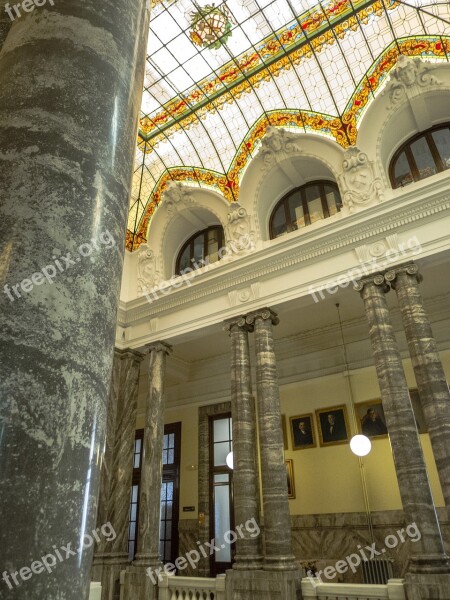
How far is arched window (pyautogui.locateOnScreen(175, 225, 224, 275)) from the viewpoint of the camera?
11.9 meters

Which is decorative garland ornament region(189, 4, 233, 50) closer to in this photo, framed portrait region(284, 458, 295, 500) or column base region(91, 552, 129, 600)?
framed portrait region(284, 458, 295, 500)

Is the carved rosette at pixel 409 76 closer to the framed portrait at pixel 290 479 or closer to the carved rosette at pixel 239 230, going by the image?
the carved rosette at pixel 239 230

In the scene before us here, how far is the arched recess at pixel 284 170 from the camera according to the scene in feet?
33.1

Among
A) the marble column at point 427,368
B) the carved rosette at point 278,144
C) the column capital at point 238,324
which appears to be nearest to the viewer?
the marble column at point 427,368

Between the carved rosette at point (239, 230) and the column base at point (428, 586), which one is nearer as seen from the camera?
the column base at point (428, 586)

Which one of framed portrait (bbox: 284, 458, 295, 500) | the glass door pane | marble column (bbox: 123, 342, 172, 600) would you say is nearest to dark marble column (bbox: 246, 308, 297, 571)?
marble column (bbox: 123, 342, 172, 600)

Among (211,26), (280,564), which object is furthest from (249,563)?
(211,26)

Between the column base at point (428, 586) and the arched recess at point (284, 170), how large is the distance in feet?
22.8

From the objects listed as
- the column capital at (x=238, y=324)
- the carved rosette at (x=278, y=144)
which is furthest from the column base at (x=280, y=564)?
the carved rosette at (x=278, y=144)

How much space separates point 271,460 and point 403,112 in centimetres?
733

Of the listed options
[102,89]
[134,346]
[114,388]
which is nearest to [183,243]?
[134,346]

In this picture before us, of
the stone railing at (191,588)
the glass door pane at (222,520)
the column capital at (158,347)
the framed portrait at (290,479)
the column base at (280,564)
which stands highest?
the column capital at (158,347)

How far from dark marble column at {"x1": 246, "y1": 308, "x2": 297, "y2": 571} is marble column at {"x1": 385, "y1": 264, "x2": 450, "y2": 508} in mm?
2533

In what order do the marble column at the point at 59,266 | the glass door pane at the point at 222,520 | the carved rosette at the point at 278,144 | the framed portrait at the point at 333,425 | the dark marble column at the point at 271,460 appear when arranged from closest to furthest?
the marble column at the point at 59,266
the dark marble column at the point at 271,460
the carved rosette at the point at 278,144
the framed portrait at the point at 333,425
the glass door pane at the point at 222,520
